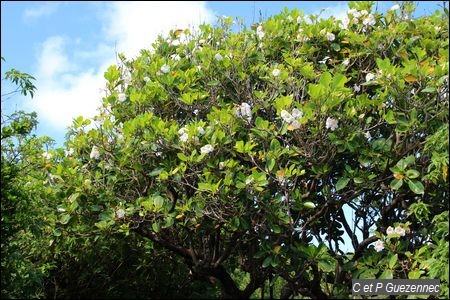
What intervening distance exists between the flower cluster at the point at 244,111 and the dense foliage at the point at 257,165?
1 cm

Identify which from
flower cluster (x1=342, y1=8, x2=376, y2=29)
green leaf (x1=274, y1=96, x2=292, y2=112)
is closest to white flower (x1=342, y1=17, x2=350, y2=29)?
flower cluster (x1=342, y1=8, x2=376, y2=29)

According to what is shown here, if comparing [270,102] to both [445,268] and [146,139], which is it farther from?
[445,268]

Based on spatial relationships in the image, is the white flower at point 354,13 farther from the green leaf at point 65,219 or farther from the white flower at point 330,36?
the green leaf at point 65,219

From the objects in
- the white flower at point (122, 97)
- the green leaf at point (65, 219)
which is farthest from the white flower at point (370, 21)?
the green leaf at point (65, 219)

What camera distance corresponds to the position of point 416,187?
5.52 m

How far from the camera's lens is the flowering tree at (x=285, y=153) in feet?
18.9

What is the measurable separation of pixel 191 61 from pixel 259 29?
910 mm

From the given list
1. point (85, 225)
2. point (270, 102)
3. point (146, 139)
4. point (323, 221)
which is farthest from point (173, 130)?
point (323, 221)

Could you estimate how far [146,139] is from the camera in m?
6.07

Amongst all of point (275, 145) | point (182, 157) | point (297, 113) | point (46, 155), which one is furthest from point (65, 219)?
point (297, 113)

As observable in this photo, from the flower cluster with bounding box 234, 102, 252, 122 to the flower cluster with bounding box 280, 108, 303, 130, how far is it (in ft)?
1.48

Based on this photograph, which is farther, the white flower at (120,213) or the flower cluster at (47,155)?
the flower cluster at (47,155)

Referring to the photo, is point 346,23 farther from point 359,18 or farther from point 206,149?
point 206,149

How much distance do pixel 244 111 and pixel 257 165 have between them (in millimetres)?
617
